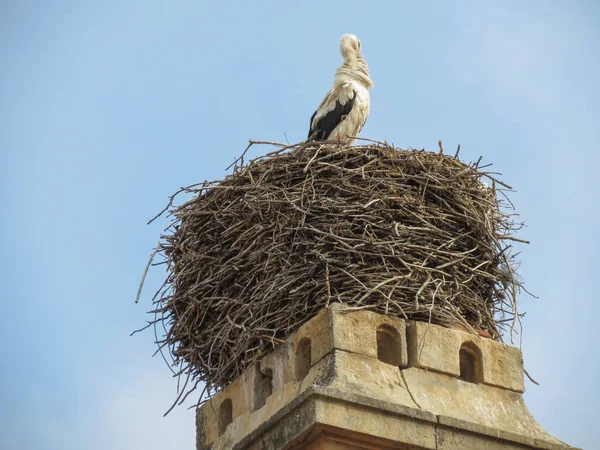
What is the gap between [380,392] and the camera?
897cm

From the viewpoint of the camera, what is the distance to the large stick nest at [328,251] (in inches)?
380

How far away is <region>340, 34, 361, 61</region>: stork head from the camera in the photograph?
43.7ft

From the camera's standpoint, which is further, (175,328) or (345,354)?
(175,328)

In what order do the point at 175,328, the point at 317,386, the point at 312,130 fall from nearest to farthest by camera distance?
the point at 317,386 < the point at 175,328 < the point at 312,130

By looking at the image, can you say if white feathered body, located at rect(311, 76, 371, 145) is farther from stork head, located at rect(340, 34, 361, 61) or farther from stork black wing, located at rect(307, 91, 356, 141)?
stork head, located at rect(340, 34, 361, 61)

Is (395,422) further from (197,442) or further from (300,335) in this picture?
(197,442)

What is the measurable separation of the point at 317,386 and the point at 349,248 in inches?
52.8

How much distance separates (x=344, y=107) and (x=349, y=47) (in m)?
0.88

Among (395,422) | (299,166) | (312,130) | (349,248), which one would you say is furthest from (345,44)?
(395,422)

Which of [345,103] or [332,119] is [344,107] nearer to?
[345,103]

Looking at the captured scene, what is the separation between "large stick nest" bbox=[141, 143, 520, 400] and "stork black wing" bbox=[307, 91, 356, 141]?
2.05 metres

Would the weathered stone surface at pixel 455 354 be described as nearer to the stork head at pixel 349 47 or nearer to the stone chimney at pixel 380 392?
the stone chimney at pixel 380 392

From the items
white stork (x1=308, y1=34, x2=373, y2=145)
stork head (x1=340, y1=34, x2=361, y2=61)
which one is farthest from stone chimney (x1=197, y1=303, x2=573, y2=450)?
stork head (x1=340, y1=34, x2=361, y2=61)

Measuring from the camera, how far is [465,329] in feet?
32.2
